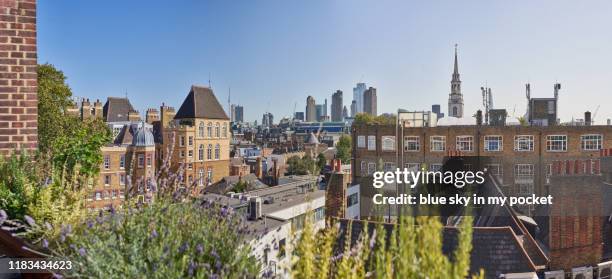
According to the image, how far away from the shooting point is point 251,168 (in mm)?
47531

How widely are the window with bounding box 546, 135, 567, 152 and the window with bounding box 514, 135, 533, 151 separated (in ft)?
2.90

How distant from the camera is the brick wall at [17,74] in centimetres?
450

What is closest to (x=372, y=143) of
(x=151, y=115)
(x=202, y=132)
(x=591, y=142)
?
(x=591, y=142)

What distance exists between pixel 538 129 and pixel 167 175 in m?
29.7

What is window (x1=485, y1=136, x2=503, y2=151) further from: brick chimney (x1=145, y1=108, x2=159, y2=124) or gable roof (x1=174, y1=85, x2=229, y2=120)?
brick chimney (x1=145, y1=108, x2=159, y2=124)

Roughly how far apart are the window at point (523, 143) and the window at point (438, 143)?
13.1ft

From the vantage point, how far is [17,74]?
454cm

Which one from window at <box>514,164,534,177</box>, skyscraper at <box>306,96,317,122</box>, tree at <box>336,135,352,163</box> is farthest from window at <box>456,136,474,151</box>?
skyscraper at <box>306,96,317,122</box>

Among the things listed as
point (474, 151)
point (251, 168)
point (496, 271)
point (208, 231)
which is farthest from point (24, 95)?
point (251, 168)

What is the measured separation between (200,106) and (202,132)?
7.55 feet

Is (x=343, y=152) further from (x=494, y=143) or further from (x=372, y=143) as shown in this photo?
(x=494, y=143)

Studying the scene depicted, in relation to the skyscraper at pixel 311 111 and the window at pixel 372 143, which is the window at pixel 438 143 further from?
the skyscraper at pixel 311 111

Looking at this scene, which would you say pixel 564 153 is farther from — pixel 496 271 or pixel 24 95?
pixel 24 95

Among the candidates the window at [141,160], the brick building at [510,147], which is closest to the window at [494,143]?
the brick building at [510,147]
